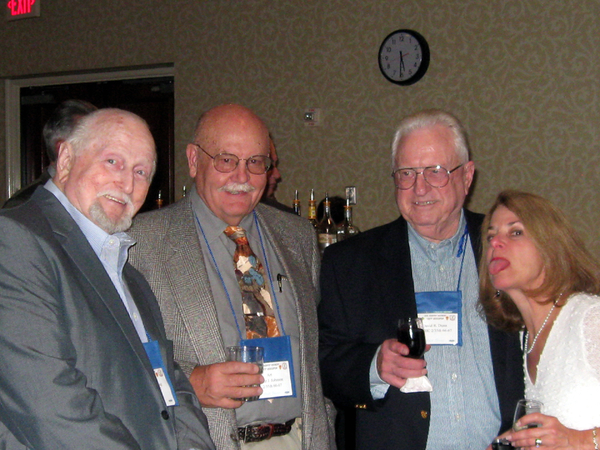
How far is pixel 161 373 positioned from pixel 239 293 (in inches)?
20.7

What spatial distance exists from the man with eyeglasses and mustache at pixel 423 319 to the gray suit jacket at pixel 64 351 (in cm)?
77

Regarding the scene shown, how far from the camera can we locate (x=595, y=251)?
4621 mm

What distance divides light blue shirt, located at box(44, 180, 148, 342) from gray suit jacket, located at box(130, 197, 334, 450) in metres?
0.24

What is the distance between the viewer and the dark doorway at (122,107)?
626 cm

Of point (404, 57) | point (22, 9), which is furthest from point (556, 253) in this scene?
point (22, 9)

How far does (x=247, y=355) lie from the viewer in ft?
6.79

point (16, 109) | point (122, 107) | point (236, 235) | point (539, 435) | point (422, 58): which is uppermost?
point (16, 109)

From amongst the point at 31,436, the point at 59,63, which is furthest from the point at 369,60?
the point at 31,436

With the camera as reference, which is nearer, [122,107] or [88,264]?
[88,264]

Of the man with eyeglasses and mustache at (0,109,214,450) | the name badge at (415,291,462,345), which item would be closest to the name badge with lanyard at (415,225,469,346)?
the name badge at (415,291,462,345)

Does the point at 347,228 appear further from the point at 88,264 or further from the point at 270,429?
the point at 88,264

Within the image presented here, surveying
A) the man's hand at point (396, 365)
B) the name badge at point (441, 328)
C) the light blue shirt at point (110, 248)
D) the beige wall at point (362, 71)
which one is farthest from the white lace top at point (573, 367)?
the beige wall at point (362, 71)

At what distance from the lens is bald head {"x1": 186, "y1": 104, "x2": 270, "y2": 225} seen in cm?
240

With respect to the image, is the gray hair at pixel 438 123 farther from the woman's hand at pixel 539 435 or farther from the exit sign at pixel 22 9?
the exit sign at pixel 22 9
